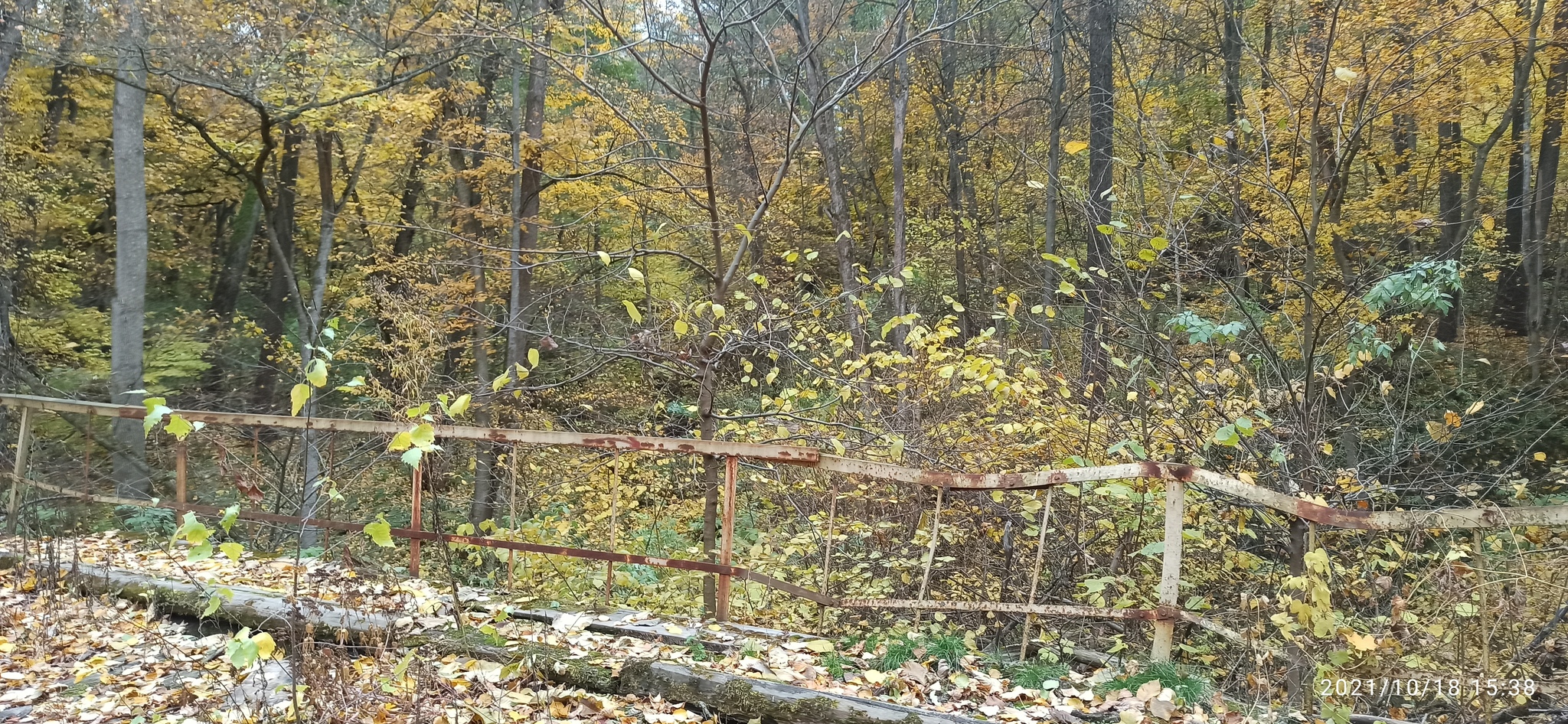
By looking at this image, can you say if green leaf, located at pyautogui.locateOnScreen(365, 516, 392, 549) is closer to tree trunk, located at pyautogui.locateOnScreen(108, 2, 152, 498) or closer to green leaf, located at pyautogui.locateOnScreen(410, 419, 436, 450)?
green leaf, located at pyautogui.locateOnScreen(410, 419, 436, 450)

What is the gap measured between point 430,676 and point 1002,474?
2794 millimetres

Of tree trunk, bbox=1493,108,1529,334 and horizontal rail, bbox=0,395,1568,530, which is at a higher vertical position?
tree trunk, bbox=1493,108,1529,334

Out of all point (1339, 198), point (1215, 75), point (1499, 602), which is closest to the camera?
point (1499, 602)

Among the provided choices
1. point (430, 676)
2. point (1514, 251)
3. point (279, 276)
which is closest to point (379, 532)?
point (430, 676)

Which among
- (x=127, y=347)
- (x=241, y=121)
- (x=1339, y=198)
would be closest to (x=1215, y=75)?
(x=1339, y=198)

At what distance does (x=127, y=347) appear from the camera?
11289 mm

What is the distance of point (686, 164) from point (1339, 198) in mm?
9979

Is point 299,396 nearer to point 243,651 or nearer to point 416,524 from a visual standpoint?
point 243,651

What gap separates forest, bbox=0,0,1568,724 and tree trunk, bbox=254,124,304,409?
0.12 m

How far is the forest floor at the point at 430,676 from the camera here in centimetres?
337

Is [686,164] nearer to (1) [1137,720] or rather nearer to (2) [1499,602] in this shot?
(1) [1137,720]

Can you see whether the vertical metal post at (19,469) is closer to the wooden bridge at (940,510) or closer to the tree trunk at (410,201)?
the wooden bridge at (940,510)
